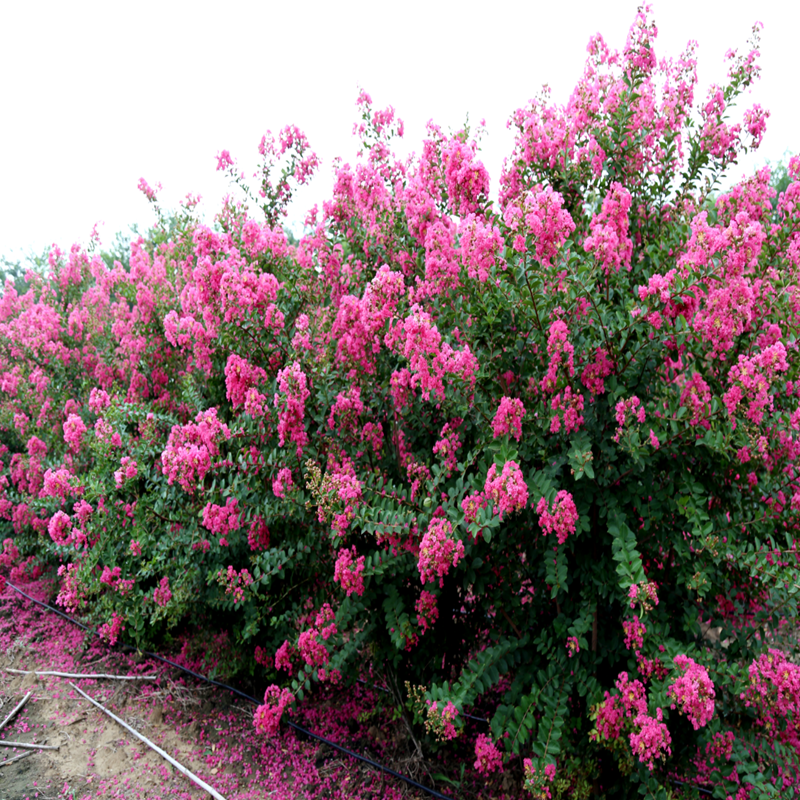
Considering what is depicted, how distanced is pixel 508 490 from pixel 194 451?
1510 mm

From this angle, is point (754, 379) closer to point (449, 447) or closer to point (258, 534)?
point (449, 447)

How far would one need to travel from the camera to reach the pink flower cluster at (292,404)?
9.77ft

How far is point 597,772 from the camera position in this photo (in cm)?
281

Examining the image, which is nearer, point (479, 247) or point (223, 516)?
point (479, 247)

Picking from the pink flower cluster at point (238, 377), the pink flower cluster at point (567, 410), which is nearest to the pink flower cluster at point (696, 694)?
the pink flower cluster at point (567, 410)

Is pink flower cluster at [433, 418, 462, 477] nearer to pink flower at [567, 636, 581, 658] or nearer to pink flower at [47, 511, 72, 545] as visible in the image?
pink flower at [567, 636, 581, 658]

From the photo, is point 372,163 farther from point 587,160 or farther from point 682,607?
point 682,607

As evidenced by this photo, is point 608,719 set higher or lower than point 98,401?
lower

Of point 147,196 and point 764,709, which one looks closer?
point 764,709

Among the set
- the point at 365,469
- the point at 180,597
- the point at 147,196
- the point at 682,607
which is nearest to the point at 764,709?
the point at 682,607

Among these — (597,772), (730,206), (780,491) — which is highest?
(730,206)

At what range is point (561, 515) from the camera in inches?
88.9

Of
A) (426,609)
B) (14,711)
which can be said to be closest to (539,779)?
(426,609)

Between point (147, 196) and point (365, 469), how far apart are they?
420cm
